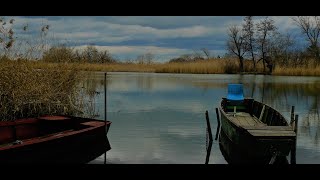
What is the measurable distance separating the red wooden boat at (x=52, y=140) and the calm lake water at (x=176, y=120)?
365 millimetres

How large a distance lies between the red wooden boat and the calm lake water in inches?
14.4

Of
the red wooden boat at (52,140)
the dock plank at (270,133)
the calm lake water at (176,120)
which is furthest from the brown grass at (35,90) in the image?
the dock plank at (270,133)

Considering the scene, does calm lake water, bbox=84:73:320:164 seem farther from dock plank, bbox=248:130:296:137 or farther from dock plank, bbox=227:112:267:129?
dock plank, bbox=248:130:296:137

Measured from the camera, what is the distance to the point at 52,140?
620 cm

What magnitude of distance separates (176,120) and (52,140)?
6.47m

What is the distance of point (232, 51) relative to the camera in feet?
111

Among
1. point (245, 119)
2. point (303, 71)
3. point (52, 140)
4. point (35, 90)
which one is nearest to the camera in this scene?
point (52, 140)

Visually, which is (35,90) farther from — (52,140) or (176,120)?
(176,120)

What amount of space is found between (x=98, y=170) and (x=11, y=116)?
19.9 ft

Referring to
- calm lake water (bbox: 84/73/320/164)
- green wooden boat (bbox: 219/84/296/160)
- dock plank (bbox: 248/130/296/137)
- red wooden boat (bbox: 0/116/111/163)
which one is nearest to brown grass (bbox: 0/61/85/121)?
red wooden boat (bbox: 0/116/111/163)

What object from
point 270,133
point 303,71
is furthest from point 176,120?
point 303,71

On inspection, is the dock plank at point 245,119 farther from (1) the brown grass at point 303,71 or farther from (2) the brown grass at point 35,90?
(1) the brown grass at point 303,71

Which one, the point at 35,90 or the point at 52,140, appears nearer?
the point at 52,140
